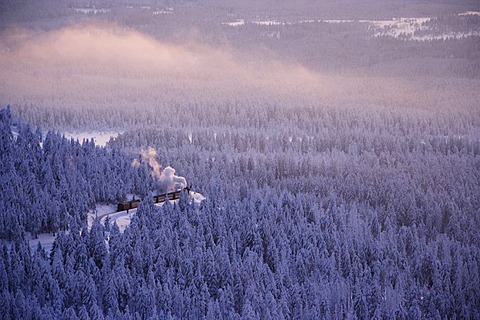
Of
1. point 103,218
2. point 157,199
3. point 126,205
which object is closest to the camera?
point 103,218

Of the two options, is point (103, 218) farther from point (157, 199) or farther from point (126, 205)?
point (157, 199)

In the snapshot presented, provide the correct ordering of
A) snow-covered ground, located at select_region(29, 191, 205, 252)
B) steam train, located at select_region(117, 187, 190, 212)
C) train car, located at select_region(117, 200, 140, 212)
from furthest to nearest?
1. steam train, located at select_region(117, 187, 190, 212)
2. train car, located at select_region(117, 200, 140, 212)
3. snow-covered ground, located at select_region(29, 191, 205, 252)

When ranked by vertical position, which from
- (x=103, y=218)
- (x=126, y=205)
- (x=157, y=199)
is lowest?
(x=157, y=199)

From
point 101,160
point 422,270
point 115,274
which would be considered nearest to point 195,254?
point 115,274

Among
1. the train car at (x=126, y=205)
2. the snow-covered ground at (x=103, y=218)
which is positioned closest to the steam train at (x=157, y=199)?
the train car at (x=126, y=205)

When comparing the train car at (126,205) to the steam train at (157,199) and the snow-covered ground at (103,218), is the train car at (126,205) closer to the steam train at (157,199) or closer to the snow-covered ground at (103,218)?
the steam train at (157,199)

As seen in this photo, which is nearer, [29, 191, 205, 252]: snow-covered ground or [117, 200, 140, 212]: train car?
[29, 191, 205, 252]: snow-covered ground

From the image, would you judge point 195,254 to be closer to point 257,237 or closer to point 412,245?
point 257,237

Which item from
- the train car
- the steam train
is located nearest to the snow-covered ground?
the train car

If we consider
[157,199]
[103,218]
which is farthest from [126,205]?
[157,199]

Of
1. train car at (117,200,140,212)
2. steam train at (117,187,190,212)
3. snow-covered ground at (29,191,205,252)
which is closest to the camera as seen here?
snow-covered ground at (29,191,205,252)

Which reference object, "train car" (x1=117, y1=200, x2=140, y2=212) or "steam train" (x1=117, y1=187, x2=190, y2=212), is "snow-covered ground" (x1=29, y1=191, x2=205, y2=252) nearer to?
"train car" (x1=117, y1=200, x2=140, y2=212)
